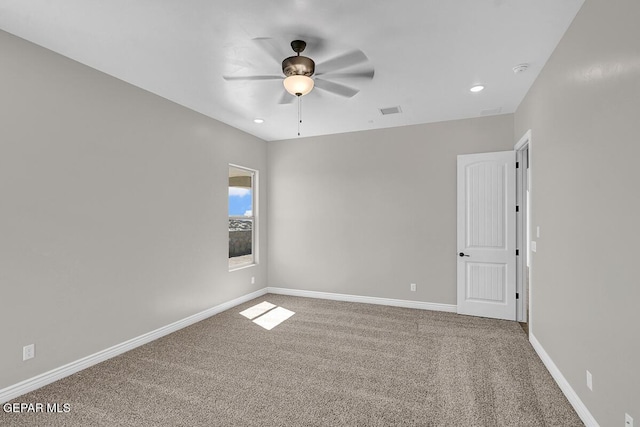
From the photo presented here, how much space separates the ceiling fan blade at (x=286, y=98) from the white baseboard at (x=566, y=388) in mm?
3534

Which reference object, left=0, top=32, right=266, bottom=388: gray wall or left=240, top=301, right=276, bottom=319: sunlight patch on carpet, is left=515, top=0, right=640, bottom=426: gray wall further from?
left=0, top=32, right=266, bottom=388: gray wall

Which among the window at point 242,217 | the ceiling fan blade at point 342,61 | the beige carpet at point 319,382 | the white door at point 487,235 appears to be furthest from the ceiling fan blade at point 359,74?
the beige carpet at point 319,382

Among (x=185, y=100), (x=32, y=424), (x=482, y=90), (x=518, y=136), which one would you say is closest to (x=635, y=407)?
(x=482, y=90)

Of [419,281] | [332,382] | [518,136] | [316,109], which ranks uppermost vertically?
[316,109]

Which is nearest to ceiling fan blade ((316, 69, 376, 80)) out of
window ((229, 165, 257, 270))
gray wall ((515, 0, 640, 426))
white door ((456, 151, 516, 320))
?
Result: gray wall ((515, 0, 640, 426))

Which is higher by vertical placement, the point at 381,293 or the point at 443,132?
the point at 443,132

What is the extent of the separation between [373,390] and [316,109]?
3.18 m

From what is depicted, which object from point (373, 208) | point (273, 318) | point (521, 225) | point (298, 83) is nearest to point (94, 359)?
point (273, 318)

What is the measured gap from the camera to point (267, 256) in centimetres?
575

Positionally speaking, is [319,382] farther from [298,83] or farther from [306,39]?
[306,39]

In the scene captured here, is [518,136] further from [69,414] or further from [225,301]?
[69,414]

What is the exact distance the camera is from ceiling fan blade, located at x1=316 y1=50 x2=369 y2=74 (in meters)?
2.71

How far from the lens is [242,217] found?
5246 millimetres

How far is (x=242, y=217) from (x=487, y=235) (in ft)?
12.0
